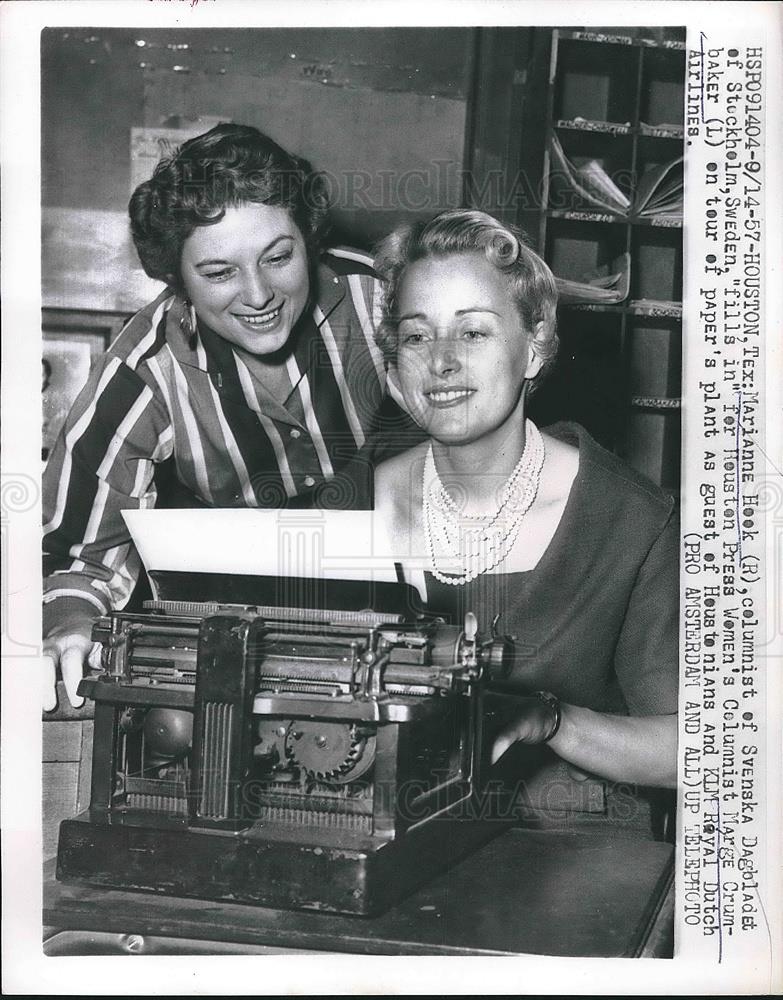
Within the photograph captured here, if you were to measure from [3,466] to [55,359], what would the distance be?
0.88ft

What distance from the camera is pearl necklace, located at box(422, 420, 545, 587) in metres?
2.32

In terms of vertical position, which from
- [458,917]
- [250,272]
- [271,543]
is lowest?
[458,917]

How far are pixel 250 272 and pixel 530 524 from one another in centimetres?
84

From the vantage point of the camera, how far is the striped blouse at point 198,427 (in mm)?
2355

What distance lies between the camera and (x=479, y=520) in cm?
234

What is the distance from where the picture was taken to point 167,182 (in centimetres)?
234

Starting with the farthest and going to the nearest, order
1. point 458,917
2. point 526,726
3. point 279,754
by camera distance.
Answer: point 526,726
point 279,754
point 458,917

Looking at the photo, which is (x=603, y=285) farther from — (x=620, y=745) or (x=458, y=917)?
(x=458, y=917)

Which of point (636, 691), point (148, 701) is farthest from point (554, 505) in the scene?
point (148, 701)

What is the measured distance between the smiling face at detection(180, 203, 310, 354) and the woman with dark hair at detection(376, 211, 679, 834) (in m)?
0.21

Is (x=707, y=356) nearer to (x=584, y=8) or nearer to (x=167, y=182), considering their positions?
(x=584, y=8)

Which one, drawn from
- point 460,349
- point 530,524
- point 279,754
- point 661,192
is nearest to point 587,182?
point 661,192

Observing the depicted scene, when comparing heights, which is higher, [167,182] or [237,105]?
[237,105]

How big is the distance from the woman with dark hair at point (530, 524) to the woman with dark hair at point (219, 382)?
10 centimetres
